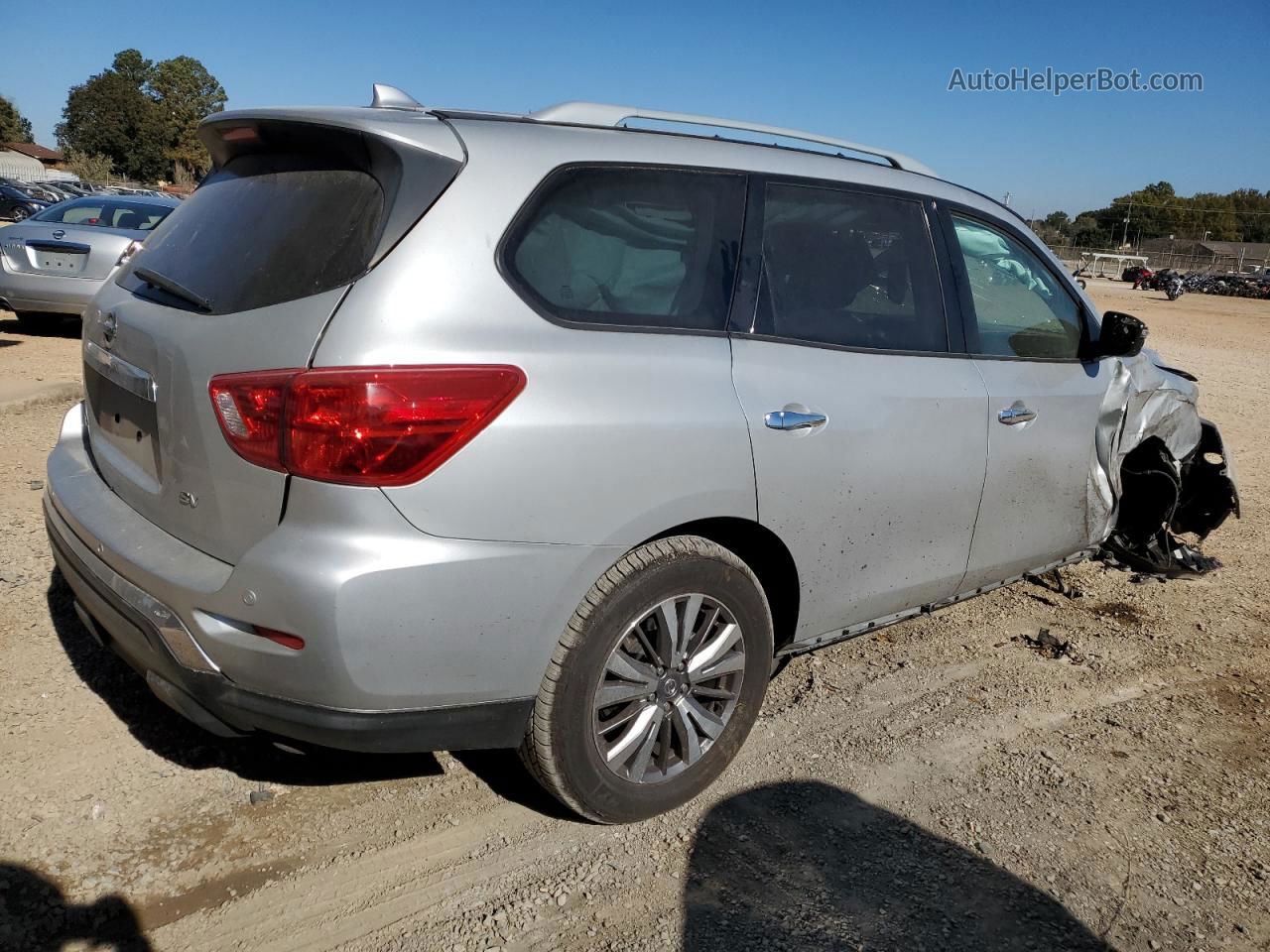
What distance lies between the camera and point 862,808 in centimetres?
303

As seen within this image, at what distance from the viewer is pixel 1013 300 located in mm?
3898

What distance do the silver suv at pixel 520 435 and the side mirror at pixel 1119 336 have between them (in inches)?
34.9

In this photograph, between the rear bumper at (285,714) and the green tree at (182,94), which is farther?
the green tree at (182,94)

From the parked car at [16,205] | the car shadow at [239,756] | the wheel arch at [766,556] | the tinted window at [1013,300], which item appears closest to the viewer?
the wheel arch at [766,556]

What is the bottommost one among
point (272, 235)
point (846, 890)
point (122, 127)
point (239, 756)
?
point (846, 890)

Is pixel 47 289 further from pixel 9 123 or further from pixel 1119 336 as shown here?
pixel 9 123

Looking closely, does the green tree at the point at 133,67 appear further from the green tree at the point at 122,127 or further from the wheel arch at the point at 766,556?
the wheel arch at the point at 766,556

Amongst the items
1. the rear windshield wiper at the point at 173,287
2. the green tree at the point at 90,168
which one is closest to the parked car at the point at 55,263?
the rear windshield wiper at the point at 173,287

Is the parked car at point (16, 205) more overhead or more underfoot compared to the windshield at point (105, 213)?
more overhead

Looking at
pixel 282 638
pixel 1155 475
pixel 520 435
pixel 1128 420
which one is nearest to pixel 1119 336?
pixel 1128 420

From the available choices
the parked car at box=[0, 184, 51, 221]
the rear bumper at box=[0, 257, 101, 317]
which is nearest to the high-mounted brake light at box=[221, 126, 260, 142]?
the rear bumper at box=[0, 257, 101, 317]

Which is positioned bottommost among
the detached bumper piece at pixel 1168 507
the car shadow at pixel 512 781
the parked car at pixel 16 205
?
the car shadow at pixel 512 781

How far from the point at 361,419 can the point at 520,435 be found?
1.19 ft

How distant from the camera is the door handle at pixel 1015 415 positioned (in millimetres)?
3590
